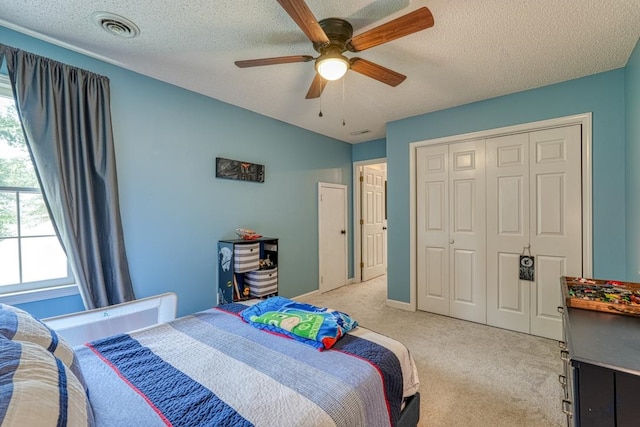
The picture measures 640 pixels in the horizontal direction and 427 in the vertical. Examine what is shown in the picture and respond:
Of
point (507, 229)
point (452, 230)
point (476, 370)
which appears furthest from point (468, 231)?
point (476, 370)

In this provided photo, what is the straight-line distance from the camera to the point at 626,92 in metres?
2.38

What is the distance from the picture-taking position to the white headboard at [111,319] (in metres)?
1.76

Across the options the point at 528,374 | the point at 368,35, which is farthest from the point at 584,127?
the point at 368,35

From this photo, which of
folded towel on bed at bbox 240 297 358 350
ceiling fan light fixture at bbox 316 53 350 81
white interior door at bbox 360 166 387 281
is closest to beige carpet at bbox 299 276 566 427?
folded towel on bed at bbox 240 297 358 350

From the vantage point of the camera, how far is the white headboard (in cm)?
176

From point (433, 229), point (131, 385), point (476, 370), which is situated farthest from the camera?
point (433, 229)

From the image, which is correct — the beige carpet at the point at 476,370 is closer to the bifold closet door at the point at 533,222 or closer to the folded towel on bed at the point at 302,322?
the bifold closet door at the point at 533,222

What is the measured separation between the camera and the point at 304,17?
1.43 m

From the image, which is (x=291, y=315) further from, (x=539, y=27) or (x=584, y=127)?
(x=584, y=127)

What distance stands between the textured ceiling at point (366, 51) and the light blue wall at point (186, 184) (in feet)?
0.65

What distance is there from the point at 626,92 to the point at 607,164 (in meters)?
0.61

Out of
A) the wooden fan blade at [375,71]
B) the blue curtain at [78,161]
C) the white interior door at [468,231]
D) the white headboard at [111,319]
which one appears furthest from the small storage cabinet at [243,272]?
the white interior door at [468,231]

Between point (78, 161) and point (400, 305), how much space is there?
148 inches

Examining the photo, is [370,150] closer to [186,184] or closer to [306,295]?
[306,295]
